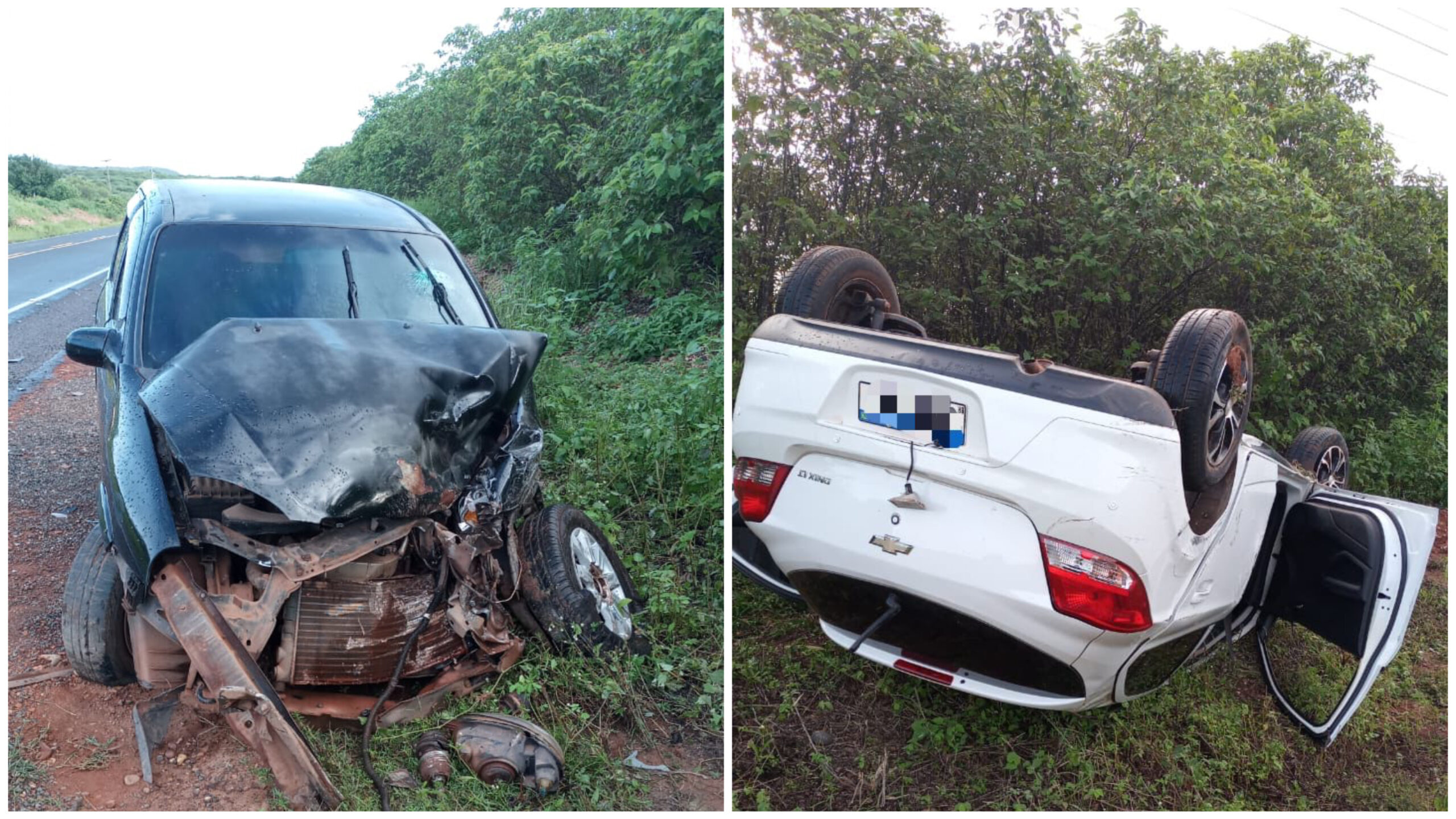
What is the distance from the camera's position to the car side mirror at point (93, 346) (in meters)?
3.53

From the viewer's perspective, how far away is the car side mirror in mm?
3529

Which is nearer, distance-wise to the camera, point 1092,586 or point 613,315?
point 1092,586

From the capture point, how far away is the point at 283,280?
13.1 feet

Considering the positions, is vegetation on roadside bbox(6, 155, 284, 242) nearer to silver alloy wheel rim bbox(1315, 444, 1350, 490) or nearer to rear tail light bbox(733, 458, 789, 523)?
rear tail light bbox(733, 458, 789, 523)

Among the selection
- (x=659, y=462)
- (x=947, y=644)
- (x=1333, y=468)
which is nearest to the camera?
(x=947, y=644)

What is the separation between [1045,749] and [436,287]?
3019 millimetres

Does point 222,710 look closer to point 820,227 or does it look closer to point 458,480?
point 458,480

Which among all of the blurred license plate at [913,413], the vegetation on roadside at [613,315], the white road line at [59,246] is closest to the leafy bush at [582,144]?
the vegetation on roadside at [613,315]

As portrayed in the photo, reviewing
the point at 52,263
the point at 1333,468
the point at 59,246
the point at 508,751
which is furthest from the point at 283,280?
the point at 59,246

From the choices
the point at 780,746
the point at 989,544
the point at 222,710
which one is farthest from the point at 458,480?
the point at 989,544

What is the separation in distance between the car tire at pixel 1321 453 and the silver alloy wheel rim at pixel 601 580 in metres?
3.00

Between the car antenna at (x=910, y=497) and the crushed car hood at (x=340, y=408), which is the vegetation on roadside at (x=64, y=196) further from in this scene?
the car antenna at (x=910, y=497)

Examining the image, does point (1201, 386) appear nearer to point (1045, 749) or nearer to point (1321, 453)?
point (1045, 749)

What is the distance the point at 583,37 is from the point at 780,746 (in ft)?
26.3
